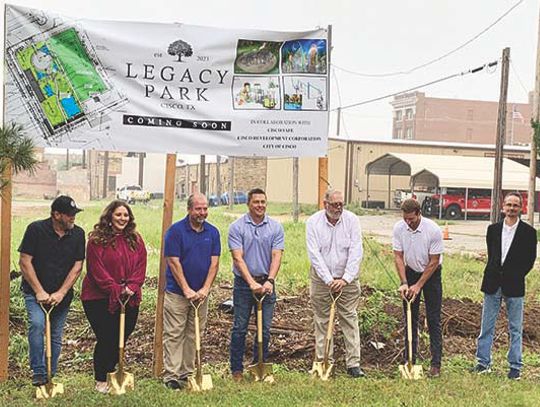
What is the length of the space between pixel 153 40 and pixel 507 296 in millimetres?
3940

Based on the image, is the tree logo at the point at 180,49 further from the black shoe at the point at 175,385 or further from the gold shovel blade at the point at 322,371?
the gold shovel blade at the point at 322,371

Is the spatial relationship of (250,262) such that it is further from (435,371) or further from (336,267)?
(435,371)

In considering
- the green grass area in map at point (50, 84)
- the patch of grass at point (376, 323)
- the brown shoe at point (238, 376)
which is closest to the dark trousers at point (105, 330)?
the brown shoe at point (238, 376)

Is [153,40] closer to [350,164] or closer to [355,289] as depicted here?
[355,289]

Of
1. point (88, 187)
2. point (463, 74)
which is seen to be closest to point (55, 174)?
point (88, 187)

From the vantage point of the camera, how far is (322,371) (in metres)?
6.03

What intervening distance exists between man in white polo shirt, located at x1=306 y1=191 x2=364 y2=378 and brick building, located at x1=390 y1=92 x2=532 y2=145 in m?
84.8

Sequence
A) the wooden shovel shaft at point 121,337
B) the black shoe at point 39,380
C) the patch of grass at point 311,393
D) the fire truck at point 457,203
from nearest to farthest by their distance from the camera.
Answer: the patch of grass at point 311,393 → the black shoe at point 39,380 → the wooden shovel shaft at point 121,337 → the fire truck at point 457,203

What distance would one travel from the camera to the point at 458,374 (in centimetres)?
627

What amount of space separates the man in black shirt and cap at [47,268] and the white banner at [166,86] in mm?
940

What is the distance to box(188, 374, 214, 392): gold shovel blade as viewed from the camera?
552cm

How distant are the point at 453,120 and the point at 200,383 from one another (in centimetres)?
8939

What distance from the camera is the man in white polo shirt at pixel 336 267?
6.14 meters

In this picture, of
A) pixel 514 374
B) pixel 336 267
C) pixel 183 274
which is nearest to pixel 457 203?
pixel 514 374
